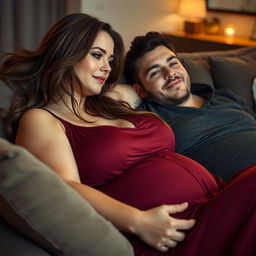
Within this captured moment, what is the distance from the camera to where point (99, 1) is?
399 cm

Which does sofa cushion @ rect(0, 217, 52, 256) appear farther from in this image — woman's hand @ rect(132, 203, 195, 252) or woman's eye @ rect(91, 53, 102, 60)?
woman's eye @ rect(91, 53, 102, 60)

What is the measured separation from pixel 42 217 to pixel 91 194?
0.27 metres

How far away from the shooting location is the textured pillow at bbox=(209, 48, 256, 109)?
238 centimetres

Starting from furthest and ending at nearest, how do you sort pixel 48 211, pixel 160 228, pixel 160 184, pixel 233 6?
pixel 233 6 → pixel 160 184 → pixel 160 228 → pixel 48 211

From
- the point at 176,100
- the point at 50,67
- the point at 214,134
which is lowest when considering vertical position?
the point at 214,134

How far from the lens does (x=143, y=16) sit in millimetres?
4543

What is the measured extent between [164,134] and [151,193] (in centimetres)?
33

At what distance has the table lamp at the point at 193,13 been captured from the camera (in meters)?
4.43

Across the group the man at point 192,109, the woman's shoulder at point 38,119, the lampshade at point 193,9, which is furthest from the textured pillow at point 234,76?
the lampshade at point 193,9

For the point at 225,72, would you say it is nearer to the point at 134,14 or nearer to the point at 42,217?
the point at 42,217

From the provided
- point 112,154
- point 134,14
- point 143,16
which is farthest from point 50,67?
point 143,16

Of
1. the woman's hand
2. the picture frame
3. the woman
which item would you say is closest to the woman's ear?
the woman

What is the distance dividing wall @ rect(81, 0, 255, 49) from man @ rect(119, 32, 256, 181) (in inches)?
84.6

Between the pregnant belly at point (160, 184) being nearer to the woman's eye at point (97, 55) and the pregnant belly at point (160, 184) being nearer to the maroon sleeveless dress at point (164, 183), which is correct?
the maroon sleeveless dress at point (164, 183)
